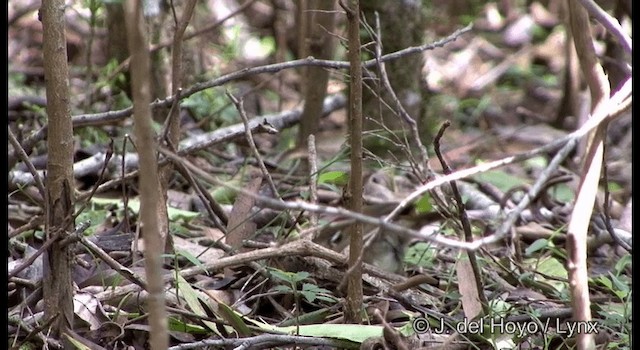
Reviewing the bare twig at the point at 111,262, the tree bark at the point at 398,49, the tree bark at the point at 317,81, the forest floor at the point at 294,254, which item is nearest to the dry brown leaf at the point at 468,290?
the forest floor at the point at 294,254

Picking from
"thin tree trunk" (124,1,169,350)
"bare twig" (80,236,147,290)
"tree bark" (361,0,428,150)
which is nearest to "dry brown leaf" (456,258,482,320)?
"bare twig" (80,236,147,290)

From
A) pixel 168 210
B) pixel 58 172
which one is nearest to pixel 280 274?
pixel 58 172

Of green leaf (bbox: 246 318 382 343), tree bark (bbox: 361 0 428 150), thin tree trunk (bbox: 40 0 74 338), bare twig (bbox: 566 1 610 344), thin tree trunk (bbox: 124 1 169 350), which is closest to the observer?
thin tree trunk (bbox: 124 1 169 350)

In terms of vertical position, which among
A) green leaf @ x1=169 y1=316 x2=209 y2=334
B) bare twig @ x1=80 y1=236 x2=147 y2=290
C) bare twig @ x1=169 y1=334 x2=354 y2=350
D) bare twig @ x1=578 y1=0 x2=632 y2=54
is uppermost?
bare twig @ x1=578 y1=0 x2=632 y2=54

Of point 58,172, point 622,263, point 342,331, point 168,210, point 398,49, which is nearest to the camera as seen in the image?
point 58,172

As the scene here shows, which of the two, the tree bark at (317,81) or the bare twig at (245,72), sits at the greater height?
the tree bark at (317,81)

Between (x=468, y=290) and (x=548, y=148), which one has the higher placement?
(x=548, y=148)

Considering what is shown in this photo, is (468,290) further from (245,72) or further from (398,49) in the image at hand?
(398,49)

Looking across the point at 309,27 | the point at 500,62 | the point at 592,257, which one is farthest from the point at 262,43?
the point at 592,257

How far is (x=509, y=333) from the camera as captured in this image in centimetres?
167

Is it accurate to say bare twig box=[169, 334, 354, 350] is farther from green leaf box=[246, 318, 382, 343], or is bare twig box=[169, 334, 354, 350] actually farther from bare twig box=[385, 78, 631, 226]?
bare twig box=[385, 78, 631, 226]

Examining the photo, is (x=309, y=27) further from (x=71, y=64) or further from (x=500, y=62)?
(x=500, y=62)

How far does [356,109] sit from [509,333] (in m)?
0.54

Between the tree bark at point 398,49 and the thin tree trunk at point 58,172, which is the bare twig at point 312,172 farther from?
the tree bark at point 398,49
